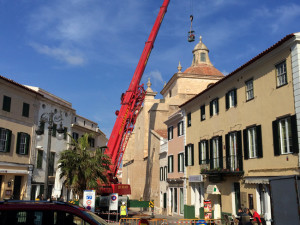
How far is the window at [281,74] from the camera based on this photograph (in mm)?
16889

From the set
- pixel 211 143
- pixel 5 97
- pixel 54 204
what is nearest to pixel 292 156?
pixel 211 143

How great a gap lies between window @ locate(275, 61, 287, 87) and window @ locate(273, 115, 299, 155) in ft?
6.56

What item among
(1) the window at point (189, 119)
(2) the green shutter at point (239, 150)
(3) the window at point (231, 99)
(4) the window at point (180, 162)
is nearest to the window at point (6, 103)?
(1) the window at point (189, 119)

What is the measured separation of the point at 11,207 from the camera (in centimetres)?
658

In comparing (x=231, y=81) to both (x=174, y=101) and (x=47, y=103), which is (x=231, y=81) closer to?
(x=47, y=103)

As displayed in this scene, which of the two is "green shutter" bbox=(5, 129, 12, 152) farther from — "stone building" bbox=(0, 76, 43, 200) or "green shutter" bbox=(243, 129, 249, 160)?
"green shutter" bbox=(243, 129, 249, 160)

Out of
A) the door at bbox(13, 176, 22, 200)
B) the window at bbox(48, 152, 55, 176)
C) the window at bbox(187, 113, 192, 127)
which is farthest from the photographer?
the window at bbox(48, 152, 55, 176)

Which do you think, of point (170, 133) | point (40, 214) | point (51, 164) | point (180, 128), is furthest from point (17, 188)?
point (40, 214)

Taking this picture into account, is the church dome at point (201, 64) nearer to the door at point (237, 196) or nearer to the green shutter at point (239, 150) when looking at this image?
the green shutter at point (239, 150)

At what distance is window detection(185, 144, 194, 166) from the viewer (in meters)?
28.3

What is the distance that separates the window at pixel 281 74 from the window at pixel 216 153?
279 inches

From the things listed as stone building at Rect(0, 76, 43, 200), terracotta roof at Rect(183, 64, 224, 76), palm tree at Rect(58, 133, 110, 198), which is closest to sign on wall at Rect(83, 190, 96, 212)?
palm tree at Rect(58, 133, 110, 198)

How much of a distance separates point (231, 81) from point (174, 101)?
2499 centimetres

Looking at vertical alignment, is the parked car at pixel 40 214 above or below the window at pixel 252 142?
below
